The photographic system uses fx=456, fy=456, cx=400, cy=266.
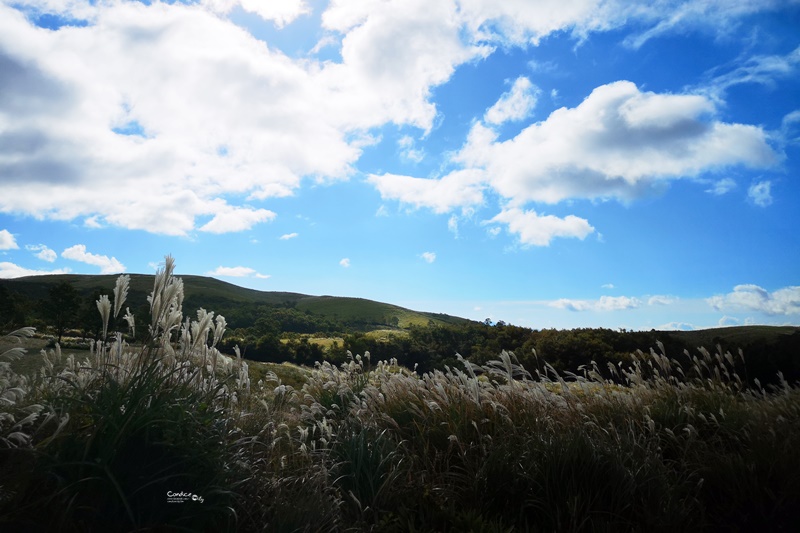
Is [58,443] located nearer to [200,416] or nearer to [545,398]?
[200,416]

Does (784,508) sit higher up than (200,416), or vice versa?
(200,416)

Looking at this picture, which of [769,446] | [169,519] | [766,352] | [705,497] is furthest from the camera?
[766,352]

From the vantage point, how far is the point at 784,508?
4.42 m

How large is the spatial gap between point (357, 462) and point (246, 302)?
334ft

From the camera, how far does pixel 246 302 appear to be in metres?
100

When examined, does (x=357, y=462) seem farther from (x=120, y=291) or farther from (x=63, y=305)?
(x=63, y=305)

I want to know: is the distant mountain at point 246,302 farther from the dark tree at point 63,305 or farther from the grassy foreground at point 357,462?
the grassy foreground at point 357,462

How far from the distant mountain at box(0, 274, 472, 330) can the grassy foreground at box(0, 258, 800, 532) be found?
64.5m

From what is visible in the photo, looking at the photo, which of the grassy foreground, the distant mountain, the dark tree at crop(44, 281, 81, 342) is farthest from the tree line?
the distant mountain

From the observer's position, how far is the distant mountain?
84.3 m

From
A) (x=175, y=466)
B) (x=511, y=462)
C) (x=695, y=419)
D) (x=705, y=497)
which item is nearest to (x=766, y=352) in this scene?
(x=695, y=419)

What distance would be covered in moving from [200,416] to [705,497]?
5165mm

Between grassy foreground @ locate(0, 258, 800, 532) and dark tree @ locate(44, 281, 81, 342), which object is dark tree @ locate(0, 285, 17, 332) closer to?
dark tree @ locate(44, 281, 81, 342)

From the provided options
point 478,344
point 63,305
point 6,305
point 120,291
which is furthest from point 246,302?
point 120,291
